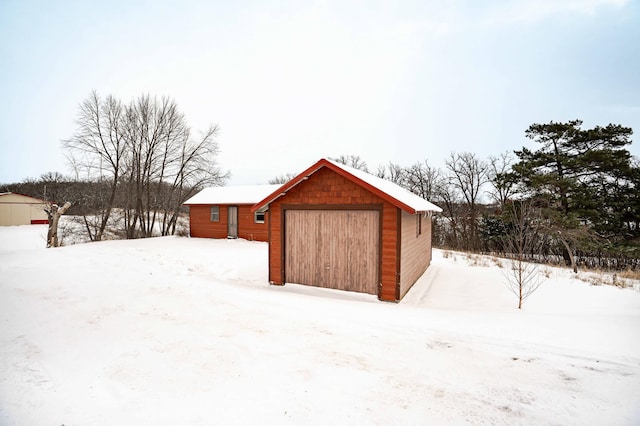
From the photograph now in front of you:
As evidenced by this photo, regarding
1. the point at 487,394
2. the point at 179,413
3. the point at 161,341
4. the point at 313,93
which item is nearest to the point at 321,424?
the point at 179,413

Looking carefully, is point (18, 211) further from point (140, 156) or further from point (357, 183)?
point (357, 183)

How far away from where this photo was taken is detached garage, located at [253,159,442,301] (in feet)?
25.5

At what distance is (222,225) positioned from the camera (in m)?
20.6

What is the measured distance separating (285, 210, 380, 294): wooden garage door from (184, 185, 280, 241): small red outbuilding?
10083 millimetres

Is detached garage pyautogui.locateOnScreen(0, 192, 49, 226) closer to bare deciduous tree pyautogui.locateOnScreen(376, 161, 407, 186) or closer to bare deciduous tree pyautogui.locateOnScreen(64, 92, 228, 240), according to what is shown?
bare deciduous tree pyautogui.locateOnScreen(64, 92, 228, 240)

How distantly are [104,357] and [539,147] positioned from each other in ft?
88.2

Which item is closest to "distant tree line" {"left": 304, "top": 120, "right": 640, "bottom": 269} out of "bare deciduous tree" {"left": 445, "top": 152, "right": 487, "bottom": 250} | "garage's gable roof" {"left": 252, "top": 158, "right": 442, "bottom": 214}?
"bare deciduous tree" {"left": 445, "top": 152, "right": 487, "bottom": 250}

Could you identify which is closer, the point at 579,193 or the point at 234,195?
the point at 579,193

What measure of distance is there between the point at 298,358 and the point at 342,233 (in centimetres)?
466

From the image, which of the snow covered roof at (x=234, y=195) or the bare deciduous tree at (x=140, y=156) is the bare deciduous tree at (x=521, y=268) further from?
the bare deciduous tree at (x=140, y=156)

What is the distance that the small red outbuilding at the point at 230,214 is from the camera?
64.0ft

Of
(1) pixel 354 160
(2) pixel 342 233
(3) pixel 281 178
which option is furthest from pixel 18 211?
(2) pixel 342 233

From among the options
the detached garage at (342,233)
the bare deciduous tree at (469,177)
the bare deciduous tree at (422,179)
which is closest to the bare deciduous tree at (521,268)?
the detached garage at (342,233)

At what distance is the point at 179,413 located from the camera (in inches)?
112
